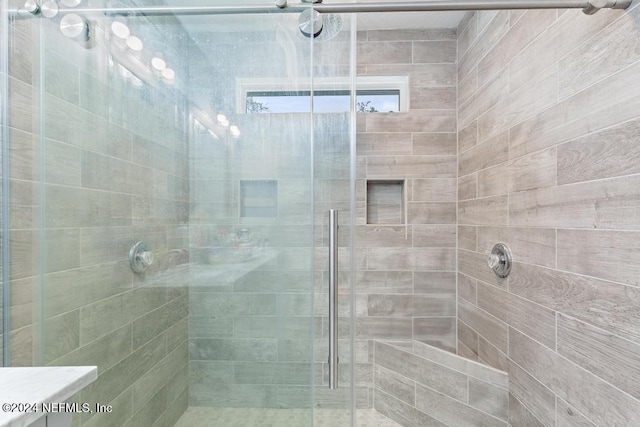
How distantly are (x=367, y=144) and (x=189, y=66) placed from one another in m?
1.23

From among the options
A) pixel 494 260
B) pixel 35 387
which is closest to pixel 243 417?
pixel 35 387

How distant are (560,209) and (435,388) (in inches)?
42.7

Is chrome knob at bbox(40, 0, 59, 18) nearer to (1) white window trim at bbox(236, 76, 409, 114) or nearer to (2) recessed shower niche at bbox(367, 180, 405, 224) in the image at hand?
(1) white window trim at bbox(236, 76, 409, 114)

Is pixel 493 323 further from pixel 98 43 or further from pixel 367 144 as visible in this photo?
pixel 98 43

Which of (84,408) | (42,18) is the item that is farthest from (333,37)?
(84,408)

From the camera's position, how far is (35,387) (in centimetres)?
41

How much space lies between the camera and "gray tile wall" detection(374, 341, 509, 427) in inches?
53.2

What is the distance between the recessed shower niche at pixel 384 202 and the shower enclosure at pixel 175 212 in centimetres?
109

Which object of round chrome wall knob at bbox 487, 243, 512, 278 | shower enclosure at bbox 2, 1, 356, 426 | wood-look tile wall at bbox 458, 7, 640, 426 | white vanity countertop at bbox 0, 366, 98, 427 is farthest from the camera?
round chrome wall knob at bbox 487, 243, 512, 278

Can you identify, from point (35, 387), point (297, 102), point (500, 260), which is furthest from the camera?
point (500, 260)

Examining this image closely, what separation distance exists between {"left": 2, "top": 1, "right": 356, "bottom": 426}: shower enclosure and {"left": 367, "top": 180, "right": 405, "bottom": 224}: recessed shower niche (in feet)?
3.59

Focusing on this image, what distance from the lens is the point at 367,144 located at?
191 cm

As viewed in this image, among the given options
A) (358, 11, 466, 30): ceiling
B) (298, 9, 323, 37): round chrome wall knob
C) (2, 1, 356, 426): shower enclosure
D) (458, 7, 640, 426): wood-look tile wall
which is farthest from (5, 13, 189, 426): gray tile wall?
(358, 11, 466, 30): ceiling

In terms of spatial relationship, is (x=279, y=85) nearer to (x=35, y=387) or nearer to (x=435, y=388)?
(x=35, y=387)
